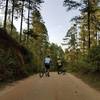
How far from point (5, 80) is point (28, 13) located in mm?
34448

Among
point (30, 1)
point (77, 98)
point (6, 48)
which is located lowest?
point (77, 98)

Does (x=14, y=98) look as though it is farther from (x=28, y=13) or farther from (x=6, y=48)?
(x=28, y=13)

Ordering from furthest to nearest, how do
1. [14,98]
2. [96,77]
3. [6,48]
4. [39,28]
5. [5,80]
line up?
[39,28] → [6,48] → [96,77] → [5,80] → [14,98]

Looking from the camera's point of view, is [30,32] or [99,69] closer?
[99,69]

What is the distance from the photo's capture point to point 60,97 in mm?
14742

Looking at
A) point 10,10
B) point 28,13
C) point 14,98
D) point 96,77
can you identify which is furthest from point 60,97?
point 28,13

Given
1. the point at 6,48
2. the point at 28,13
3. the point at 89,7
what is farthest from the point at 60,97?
the point at 28,13

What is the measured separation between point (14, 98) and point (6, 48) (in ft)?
49.9

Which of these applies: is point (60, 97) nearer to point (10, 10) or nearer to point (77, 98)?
point (77, 98)

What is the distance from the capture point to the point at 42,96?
1498cm

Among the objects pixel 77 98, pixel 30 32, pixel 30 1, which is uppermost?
pixel 30 1

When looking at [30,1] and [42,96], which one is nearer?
[42,96]

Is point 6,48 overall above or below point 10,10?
below

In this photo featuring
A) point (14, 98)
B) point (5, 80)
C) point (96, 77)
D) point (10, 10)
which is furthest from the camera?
point (10, 10)
